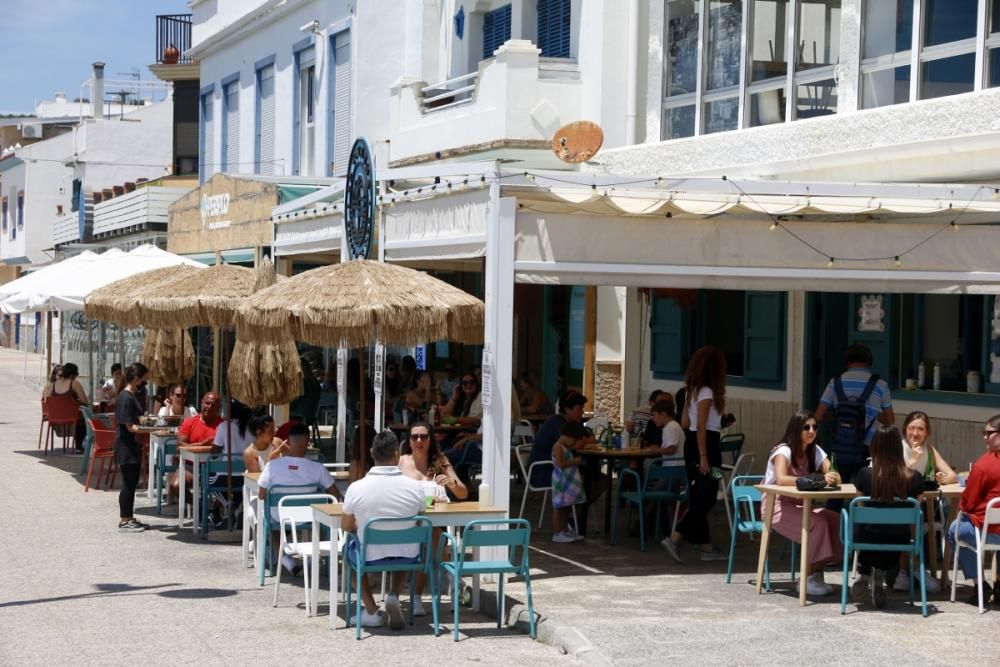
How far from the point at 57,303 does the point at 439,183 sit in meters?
9.36

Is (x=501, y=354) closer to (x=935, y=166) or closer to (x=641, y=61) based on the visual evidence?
(x=935, y=166)

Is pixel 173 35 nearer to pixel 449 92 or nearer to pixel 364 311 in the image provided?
pixel 449 92

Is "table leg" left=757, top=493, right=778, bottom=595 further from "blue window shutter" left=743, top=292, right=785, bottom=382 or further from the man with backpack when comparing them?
"blue window shutter" left=743, top=292, right=785, bottom=382

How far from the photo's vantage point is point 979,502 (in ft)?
33.6

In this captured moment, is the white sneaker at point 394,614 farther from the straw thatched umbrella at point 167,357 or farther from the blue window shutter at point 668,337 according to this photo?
the straw thatched umbrella at point 167,357

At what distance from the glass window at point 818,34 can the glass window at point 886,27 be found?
1.98 ft

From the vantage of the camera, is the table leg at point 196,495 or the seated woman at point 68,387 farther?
the seated woman at point 68,387

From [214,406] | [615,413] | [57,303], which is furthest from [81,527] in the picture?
[615,413]

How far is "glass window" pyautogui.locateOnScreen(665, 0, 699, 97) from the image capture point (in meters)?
17.5

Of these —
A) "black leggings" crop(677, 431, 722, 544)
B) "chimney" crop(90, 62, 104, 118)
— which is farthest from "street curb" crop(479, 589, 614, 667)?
"chimney" crop(90, 62, 104, 118)

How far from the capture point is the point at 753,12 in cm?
1656

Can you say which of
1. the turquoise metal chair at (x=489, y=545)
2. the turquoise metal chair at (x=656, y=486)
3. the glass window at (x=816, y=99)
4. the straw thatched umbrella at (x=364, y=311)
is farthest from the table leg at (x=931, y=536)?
the glass window at (x=816, y=99)

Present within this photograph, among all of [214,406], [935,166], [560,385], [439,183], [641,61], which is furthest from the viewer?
[560,385]

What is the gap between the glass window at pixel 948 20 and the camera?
1341cm
